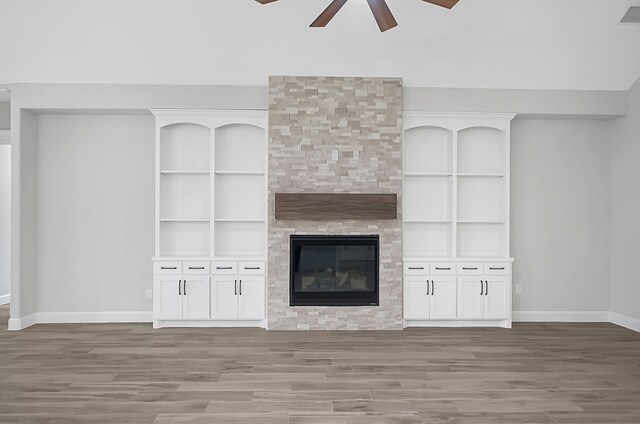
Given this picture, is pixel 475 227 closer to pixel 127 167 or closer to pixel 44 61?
pixel 127 167

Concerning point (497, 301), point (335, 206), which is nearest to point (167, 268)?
point (335, 206)

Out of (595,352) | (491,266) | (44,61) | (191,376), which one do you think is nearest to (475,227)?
(491,266)

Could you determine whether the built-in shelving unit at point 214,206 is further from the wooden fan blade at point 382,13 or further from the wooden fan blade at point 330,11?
the wooden fan blade at point 382,13

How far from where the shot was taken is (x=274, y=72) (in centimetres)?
604

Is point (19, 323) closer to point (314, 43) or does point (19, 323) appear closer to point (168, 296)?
point (168, 296)

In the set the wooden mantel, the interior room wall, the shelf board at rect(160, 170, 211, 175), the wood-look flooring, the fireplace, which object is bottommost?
the wood-look flooring

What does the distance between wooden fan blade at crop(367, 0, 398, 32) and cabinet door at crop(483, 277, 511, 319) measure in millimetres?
3292

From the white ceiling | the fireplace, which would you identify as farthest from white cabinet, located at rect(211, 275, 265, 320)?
the white ceiling

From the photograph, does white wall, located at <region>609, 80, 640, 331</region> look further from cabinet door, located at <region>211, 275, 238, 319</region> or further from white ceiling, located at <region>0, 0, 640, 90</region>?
cabinet door, located at <region>211, 275, 238, 319</region>

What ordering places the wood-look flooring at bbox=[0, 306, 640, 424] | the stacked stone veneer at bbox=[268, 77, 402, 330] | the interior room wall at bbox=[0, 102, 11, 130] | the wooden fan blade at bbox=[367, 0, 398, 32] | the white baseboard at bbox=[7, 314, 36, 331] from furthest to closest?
the interior room wall at bbox=[0, 102, 11, 130] → the stacked stone veneer at bbox=[268, 77, 402, 330] → the white baseboard at bbox=[7, 314, 36, 331] → the wooden fan blade at bbox=[367, 0, 398, 32] → the wood-look flooring at bbox=[0, 306, 640, 424]

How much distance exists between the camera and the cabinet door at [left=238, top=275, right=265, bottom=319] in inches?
241

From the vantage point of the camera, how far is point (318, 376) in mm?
4289

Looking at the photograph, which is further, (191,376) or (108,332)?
(108,332)

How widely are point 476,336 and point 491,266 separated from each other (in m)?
0.90
